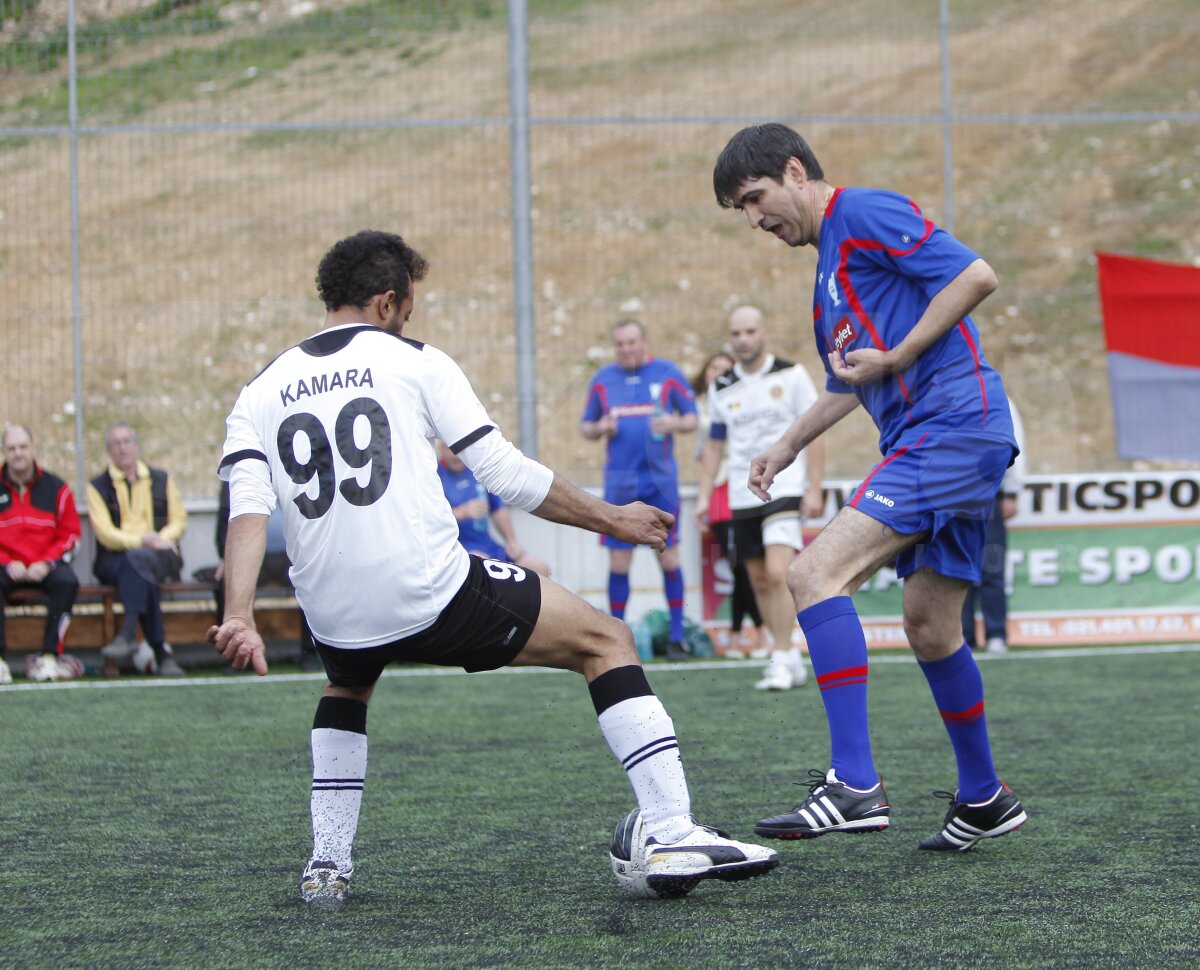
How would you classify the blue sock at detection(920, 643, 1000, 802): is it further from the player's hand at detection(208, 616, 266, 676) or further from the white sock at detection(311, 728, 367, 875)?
the player's hand at detection(208, 616, 266, 676)

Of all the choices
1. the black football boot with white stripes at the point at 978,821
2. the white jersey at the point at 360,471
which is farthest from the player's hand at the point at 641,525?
the black football boot with white stripes at the point at 978,821

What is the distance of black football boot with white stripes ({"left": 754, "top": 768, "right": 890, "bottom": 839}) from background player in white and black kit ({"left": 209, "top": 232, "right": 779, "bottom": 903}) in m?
0.07

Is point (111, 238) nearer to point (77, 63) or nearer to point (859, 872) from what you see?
point (77, 63)

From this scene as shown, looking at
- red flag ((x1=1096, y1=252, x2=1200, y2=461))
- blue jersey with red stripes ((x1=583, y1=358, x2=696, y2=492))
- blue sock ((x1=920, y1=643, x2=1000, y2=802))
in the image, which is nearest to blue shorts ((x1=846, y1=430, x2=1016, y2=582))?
blue sock ((x1=920, y1=643, x2=1000, y2=802))

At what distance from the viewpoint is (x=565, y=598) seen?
3969mm

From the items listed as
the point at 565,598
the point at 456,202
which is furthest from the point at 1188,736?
the point at 456,202

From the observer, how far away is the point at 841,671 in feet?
13.4

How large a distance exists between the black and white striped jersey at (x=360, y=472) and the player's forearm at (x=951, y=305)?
1.12 metres

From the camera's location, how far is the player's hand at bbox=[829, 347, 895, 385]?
13.8 feet

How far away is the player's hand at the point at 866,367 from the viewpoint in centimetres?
420

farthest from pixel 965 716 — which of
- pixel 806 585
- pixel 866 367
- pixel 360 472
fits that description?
pixel 360 472

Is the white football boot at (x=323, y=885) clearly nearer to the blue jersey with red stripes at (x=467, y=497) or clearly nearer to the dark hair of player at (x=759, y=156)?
the dark hair of player at (x=759, y=156)

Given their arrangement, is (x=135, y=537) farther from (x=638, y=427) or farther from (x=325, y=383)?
(x=325, y=383)

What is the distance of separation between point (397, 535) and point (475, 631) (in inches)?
11.7
